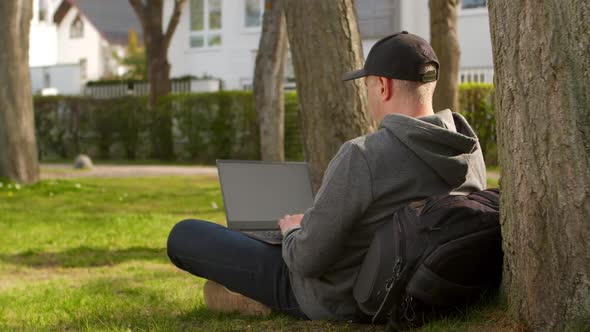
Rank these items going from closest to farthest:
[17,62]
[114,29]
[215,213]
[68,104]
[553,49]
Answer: [553,49] → [215,213] → [17,62] → [68,104] → [114,29]

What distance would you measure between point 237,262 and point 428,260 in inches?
45.7

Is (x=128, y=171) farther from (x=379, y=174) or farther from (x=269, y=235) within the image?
(x=379, y=174)

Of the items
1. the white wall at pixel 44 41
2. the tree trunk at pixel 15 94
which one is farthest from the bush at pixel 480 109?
the white wall at pixel 44 41

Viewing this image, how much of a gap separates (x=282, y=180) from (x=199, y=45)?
32.9 metres

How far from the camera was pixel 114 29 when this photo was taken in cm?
6166

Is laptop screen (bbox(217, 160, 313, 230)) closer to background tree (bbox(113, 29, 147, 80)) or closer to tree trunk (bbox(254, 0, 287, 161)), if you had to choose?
Answer: tree trunk (bbox(254, 0, 287, 161))

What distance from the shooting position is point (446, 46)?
11930mm

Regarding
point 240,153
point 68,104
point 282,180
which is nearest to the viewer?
point 282,180

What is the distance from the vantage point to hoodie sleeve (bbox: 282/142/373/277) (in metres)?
4.11

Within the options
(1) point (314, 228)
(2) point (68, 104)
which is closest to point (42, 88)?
(2) point (68, 104)

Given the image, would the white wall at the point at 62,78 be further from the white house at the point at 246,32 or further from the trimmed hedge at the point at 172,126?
the trimmed hedge at the point at 172,126

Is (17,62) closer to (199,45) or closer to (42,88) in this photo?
(199,45)

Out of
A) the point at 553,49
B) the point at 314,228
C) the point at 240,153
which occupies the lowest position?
the point at 240,153

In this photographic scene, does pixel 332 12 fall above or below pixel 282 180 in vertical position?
above
